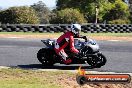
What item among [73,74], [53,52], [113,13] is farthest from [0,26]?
[113,13]

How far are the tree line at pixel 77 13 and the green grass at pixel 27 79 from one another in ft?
82.5

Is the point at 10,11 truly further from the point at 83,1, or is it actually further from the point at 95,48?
the point at 95,48

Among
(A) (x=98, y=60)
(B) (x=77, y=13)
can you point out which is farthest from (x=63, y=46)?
(B) (x=77, y=13)

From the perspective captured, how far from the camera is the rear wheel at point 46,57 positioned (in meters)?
12.7

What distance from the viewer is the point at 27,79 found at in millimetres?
9680

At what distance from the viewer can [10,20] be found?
119 ft

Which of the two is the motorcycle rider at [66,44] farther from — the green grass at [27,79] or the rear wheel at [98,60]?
the green grass at [27,79]

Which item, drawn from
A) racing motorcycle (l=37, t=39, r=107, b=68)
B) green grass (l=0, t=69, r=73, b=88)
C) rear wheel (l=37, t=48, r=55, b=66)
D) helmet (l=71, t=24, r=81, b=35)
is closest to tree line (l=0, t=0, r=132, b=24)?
rear wheel (l=37, t=48, r=55, b=66)

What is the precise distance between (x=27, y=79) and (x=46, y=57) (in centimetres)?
315

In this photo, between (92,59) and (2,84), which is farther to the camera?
(92,59)

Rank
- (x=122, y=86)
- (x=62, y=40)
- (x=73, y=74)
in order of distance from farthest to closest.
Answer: (x=62, y=40) < (x=73, y=74) < (x=122, y=86)

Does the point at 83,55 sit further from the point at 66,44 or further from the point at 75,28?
the point at 75,28

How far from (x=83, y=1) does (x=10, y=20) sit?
69.6ft

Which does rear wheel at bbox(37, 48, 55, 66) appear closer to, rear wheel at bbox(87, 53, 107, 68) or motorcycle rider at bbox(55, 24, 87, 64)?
motorcycle rider at bbox(55, 24, 87, 64)
